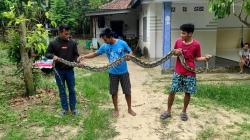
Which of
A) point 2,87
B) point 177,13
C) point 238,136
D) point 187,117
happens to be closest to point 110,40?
point 187,117

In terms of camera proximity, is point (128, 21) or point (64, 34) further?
point (128, 21)

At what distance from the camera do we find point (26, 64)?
8.34 m

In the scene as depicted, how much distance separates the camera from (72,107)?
23.4 feet

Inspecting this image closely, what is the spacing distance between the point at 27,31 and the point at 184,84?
152 inches

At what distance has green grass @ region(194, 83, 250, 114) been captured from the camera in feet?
26.9

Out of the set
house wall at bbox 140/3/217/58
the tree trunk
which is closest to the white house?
house wall at bbox 140/3/217/58

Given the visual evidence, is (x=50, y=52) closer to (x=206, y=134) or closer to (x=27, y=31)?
(x=27, y=31)

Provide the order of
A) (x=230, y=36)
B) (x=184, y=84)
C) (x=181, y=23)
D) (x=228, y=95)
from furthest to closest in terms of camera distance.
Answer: (x=230, y=36)
(x=181, y=23)
(x=228, y=95)
(x=184, y=84)

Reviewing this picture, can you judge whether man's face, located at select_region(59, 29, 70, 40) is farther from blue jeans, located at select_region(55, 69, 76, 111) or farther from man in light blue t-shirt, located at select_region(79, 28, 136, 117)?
blue jeans, located at select_region(55, 69, 76, 111)

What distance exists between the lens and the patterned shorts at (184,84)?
259 inches

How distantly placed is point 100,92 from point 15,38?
2.48 metres

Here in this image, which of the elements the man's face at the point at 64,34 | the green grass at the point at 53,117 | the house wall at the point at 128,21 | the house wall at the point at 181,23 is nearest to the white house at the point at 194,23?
the house wall at the point at 181,23

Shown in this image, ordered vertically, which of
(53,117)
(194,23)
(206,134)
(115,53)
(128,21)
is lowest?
(206,134)

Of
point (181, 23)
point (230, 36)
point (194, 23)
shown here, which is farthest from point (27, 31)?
point (230, 36)
